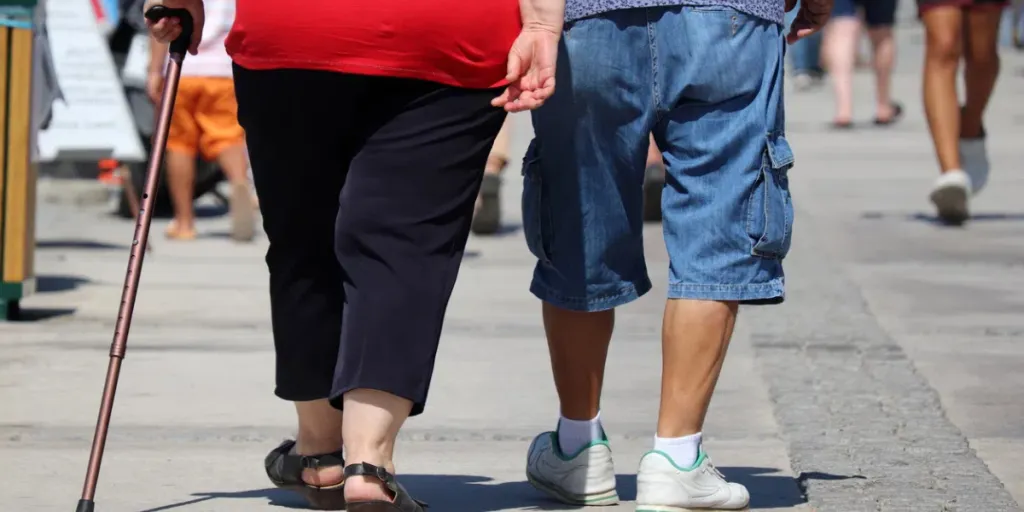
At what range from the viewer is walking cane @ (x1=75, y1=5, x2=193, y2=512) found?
3846mm

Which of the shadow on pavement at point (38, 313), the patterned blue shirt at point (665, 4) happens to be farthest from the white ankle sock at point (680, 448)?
the shadow on pavement at point (38, 313)

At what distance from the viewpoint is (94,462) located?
382cm

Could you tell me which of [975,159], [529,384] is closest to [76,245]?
[975,159]

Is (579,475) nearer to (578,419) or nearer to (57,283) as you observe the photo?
(578,419)

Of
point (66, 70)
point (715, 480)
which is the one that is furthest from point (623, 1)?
point (66, 70)

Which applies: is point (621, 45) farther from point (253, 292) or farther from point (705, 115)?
point (253, 292)

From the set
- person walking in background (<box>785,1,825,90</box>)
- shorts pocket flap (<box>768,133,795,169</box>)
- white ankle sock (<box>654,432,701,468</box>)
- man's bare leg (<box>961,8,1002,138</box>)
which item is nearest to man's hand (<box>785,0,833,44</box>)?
shorts pocket flap (<box>768,133,795,169</box>)

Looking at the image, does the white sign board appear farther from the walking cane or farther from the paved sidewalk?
the walking cane

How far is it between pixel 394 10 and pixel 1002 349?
3.17m

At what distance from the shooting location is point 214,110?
9758 mm

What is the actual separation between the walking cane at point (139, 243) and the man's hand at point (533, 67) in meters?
0.67

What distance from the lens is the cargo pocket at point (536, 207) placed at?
13.6 feet

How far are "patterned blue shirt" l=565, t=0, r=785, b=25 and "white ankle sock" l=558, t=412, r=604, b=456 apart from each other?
838mm

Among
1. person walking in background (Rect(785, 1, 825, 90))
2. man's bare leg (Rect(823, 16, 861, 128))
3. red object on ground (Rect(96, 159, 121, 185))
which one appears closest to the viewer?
red object on ground (Rect(96, 159, 121, 185))
